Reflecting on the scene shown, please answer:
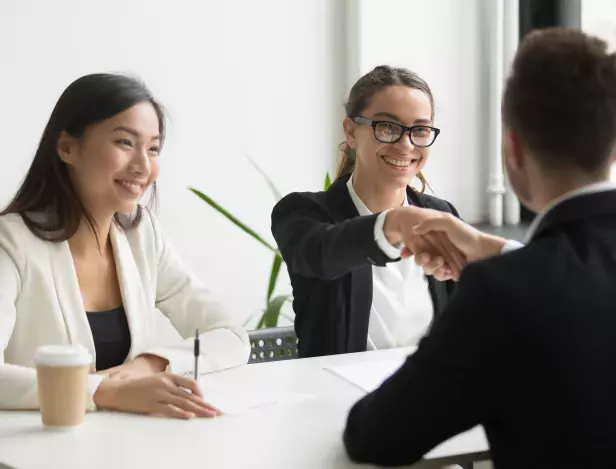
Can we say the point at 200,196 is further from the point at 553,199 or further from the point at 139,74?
the point at 553,199

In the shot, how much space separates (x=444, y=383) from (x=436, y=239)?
91 centimetres

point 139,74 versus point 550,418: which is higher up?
point 139,74

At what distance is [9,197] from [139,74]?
0.61 metres

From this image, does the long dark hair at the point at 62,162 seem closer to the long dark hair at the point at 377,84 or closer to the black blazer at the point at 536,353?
the long dark hair at the point at 377,84

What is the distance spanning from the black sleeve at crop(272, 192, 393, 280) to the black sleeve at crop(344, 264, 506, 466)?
0.77m

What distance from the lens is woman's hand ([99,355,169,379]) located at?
1837 millimetres

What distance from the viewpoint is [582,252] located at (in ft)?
3.67

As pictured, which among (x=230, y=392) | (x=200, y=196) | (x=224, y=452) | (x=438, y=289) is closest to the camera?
(x=224, y=452)

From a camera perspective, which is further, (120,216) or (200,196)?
(200,196)

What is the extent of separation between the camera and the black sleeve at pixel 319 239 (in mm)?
2006

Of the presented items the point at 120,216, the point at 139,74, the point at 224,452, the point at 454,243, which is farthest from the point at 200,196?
the point at 224,452

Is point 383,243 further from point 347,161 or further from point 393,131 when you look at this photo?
point 347,161

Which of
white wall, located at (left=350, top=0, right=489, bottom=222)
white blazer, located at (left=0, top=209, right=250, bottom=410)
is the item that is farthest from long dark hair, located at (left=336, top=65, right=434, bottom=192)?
white wall, located at (left=350, top=0, right=489, bottom=222)

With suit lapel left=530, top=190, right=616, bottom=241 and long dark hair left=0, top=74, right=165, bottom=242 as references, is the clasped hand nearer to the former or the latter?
long dark hair left=0, top=74, right=165, bottom=242
